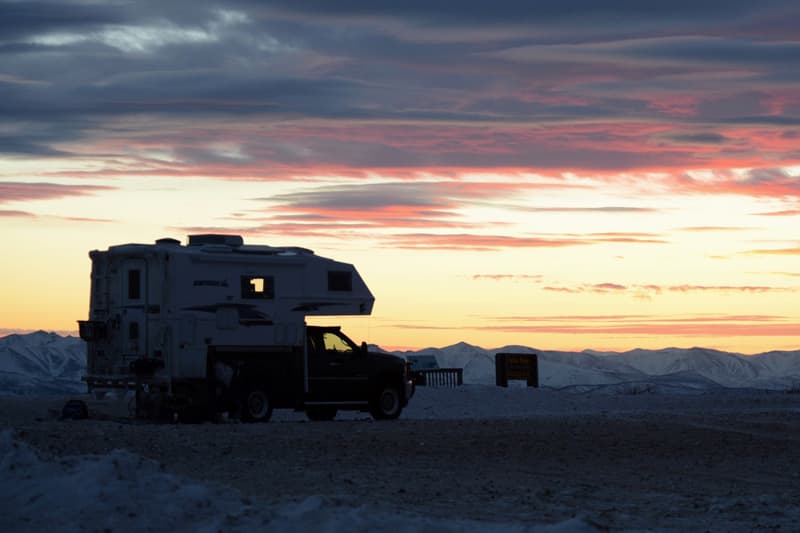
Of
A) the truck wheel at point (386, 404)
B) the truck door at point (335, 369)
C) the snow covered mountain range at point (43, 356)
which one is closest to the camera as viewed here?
the truck door at point (335, 369)

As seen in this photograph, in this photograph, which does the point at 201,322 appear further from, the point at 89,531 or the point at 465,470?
the point at 89,531

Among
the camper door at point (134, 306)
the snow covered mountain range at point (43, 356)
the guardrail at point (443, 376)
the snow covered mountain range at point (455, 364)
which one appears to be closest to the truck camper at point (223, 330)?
the camper door at point (134, 306)

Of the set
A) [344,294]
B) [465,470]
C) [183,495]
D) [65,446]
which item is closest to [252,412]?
→ [344,294]

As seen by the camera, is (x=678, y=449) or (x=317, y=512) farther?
(x=678, y=449)

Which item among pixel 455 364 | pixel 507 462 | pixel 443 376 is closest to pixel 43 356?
pixel 455 364

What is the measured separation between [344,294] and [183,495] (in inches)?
597

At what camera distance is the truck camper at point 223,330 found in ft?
90.1

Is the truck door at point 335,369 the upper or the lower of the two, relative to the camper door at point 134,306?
lower

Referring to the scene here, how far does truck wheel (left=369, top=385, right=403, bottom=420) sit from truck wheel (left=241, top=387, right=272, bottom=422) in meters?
2.73

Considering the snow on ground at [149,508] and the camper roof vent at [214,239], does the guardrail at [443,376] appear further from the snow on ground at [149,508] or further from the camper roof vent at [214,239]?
the snow on ground at [149,508]

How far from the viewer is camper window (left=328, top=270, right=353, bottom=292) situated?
2912 centimetres

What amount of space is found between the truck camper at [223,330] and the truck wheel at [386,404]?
135 mm

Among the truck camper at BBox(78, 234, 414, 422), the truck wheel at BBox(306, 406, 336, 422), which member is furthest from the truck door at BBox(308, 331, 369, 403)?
the truck wheel at BBox(306, 406, 336, 422)

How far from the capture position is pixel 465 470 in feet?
60.6
